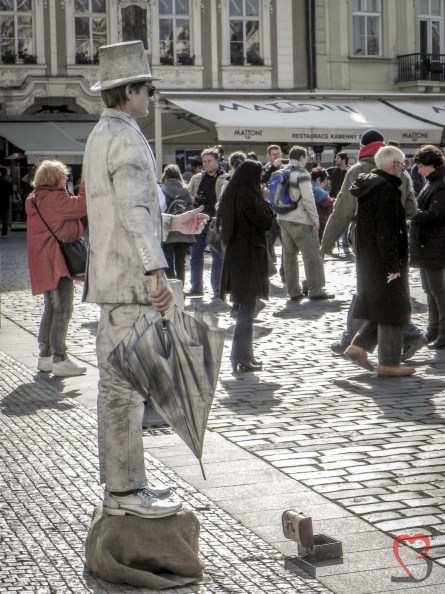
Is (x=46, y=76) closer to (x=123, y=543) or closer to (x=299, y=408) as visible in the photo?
(x=299, y=408)

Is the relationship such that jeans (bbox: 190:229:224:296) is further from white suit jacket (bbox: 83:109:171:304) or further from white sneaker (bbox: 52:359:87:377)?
white suit jacket (bbox: 83:109:171:304)

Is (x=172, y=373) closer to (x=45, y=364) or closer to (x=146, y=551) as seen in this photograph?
(x=146, y=551)

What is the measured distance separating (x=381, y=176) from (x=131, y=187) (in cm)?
456

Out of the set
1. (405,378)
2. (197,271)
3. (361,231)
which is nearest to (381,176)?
(361,231)

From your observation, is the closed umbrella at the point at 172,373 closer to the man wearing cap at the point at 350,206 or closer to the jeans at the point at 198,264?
the man wearing cap at the point at 350,206

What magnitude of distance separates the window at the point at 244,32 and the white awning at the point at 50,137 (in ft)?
15.9

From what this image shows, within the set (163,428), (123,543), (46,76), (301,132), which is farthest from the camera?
(46,76)

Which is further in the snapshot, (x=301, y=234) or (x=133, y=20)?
(x=133, y=20)

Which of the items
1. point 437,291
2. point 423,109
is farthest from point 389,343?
point 423,109

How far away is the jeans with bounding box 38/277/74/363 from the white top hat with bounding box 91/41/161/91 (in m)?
5.05

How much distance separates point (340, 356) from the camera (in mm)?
10852

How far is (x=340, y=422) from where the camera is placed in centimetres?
789

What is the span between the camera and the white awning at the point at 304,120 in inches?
1070

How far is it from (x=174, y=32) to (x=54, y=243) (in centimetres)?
2825
